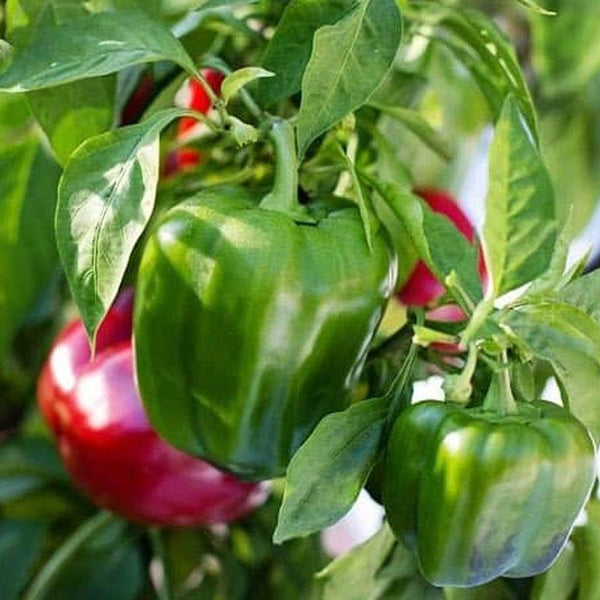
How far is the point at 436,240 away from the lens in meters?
0.60

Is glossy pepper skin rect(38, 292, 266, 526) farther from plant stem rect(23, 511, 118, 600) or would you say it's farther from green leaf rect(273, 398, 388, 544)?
green leaf rect(273, 398, 388, 544)

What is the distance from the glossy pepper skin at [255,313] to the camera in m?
0.58

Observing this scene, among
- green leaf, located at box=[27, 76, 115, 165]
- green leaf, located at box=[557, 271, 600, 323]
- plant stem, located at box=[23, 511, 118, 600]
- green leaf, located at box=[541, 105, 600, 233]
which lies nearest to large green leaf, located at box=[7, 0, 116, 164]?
green leaf, located at box=[27, 76, 115, 165]

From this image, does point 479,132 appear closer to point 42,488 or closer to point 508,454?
point 42,488

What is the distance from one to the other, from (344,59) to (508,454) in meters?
0.17

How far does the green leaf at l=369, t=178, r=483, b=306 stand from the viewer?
580mm

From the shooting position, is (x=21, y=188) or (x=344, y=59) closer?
(x=344, y=59)

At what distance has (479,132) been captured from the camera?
1.10 meters

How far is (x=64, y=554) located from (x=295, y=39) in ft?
1.42

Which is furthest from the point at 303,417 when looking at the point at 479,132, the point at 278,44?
the point at 479,132

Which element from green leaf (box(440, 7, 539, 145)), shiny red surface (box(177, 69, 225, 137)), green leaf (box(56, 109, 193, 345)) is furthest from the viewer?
shiny red surface (box(177, 69, 225, 137))

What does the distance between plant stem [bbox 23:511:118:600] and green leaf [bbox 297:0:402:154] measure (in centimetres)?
42

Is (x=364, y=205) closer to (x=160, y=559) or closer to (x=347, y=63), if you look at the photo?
(x=347, y=63)

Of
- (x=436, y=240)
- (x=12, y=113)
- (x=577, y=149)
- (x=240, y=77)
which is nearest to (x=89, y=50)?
(x=240, y=77)
